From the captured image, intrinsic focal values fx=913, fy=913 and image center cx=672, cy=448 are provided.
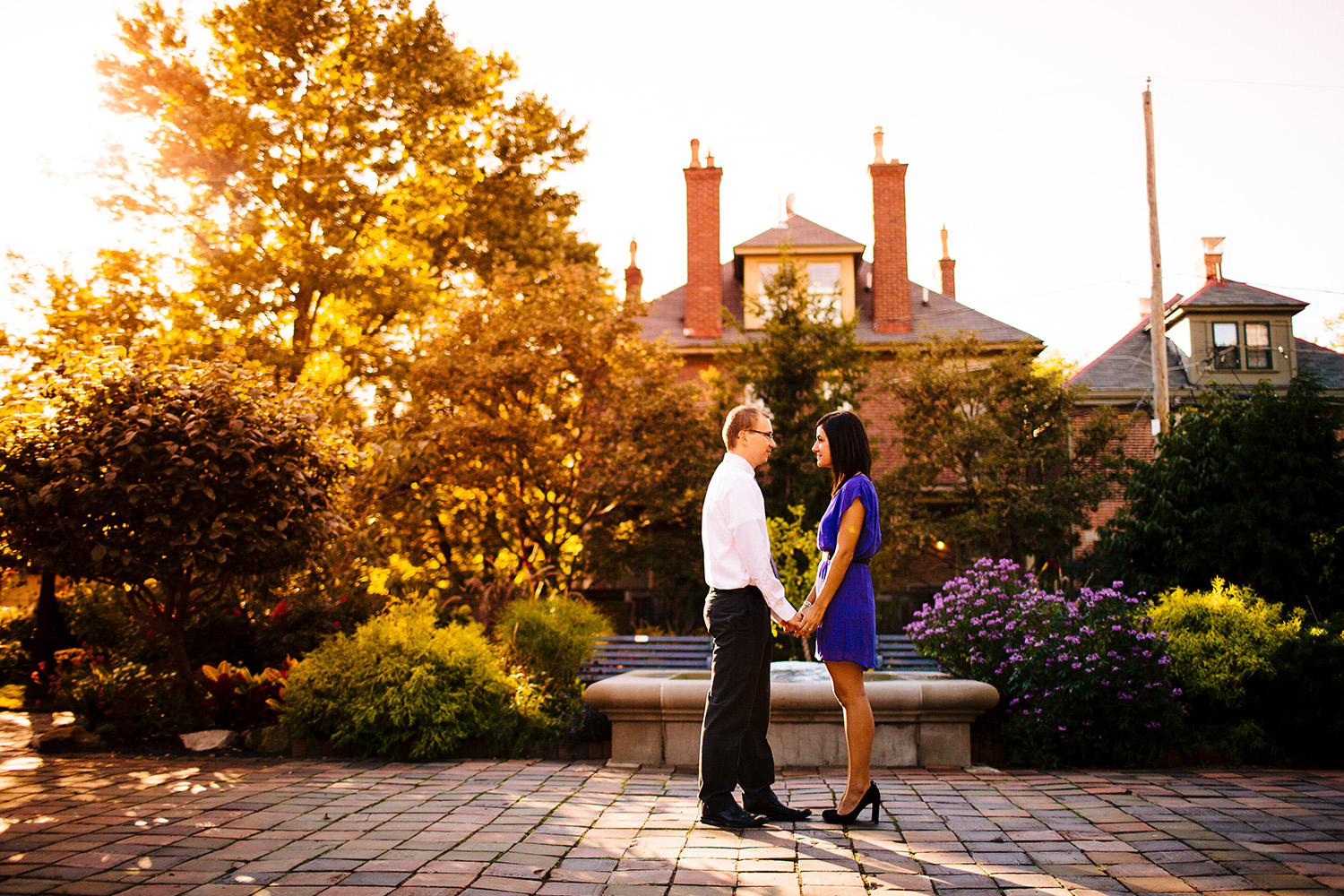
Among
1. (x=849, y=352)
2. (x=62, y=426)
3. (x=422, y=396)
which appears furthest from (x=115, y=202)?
(x=849, y=352)

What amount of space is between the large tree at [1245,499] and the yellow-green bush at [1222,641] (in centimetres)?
236

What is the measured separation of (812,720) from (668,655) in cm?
338

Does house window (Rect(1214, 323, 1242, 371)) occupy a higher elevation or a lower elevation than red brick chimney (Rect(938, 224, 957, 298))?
lower

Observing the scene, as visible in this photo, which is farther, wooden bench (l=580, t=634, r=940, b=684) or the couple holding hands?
wooden bench (l=580, t=634, r=940, b=684)

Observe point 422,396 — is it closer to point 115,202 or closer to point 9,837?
point 115,202

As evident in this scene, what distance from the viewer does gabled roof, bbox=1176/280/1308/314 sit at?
2400 cm

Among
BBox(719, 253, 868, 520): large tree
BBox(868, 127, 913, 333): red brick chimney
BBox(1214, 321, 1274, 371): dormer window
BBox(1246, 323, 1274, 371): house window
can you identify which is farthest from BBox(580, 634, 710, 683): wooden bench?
BBox(1246, 323, 1274, 371): house window

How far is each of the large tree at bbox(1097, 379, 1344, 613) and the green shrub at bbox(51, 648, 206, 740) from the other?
31.2 feet

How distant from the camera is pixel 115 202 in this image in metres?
14.4

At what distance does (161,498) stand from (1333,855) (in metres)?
7.32

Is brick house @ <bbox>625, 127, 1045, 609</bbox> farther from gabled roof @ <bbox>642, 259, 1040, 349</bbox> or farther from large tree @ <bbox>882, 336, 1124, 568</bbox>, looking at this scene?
large tree @ <bbox>882, 336, 1124, 568</bbox>

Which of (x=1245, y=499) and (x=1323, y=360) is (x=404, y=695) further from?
(x=1323, y=360)

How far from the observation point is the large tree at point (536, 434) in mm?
13555

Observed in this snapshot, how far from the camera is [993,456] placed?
56.0 ft
